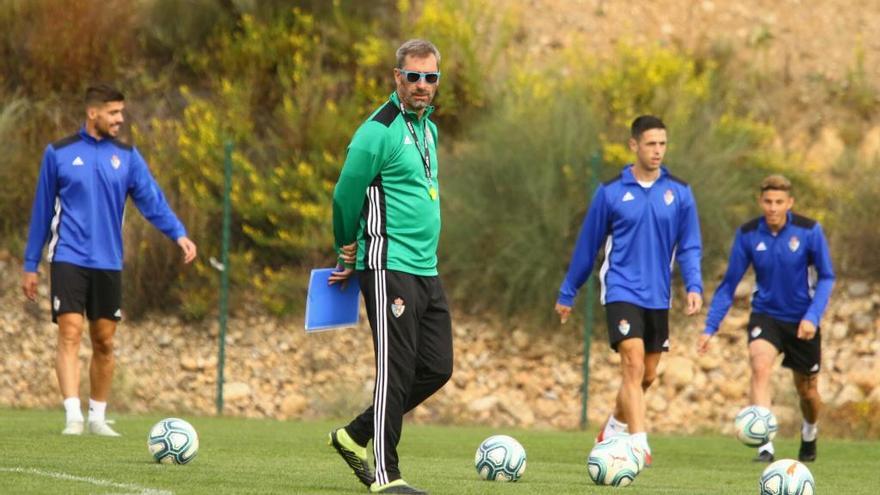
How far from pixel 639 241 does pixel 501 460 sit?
2.57 metres

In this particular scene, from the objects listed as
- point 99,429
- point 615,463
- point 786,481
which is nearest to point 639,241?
point 615,463

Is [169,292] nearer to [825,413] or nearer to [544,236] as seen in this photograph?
[544,236]

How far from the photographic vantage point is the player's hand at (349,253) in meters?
7.24

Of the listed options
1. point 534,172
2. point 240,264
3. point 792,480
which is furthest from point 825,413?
point 792,480

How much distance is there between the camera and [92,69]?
21109mm

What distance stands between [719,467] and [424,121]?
452 centimetres

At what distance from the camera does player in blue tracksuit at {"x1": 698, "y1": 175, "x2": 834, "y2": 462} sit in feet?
37.7

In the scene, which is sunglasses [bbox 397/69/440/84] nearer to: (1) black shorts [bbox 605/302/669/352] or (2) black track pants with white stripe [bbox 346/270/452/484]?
(2) black track pants with white stripe [bbox 346/270/452/484]

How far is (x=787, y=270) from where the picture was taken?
37.9ft

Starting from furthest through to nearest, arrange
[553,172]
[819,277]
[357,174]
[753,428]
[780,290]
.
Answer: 1. [553,172]
2. [780,290]
3. [819,277]
4. [753,428]
5. [357,174]

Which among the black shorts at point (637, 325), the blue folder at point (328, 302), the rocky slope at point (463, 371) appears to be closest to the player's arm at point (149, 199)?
the black shorts at point (637, 325)

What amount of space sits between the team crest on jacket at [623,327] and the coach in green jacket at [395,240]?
3.05 metres

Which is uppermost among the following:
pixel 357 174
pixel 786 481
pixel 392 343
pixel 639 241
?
pixel 357 174

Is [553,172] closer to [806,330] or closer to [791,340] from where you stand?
[791,340]
